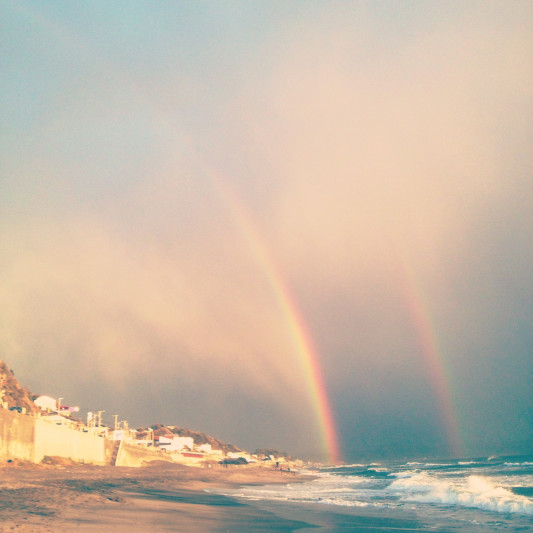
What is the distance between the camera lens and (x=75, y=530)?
12141mm

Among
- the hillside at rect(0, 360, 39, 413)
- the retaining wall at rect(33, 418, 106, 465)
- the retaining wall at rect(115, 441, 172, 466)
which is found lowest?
the retaining wall at rect(115, 441, 172, 466)

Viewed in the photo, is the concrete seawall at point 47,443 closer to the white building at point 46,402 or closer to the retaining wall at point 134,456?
the retaining wall at point 134,456

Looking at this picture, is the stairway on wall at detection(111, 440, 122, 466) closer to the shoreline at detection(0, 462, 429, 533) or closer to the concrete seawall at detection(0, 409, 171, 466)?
the concrete seawall at detection(0, 409, 171, 466)

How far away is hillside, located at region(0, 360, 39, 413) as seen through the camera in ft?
232

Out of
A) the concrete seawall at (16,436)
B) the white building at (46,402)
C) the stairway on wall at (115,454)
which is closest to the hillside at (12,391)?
the stairway on wall at (115,454)

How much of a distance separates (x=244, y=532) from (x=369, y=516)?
8202 millimetres

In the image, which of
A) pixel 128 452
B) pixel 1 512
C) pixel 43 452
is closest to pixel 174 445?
pixel 128 452

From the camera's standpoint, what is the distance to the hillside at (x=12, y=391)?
70.8 metres

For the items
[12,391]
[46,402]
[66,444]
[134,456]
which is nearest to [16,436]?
[66,444]

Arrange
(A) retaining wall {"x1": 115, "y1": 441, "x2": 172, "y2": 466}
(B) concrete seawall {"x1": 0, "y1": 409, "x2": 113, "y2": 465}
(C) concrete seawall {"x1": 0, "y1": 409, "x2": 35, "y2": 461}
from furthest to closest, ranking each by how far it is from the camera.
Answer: (A) retaining wall {"x1": 115, "y1": 441, "x2": 172, "y2": 466}, (B) concrete seawall {"x1": 0, "y1": 409, "x2": 113, "y2": 465}, (C) concrete seawall {"x1": 0, "y1": 409, "x2": 35, "y2": 461}

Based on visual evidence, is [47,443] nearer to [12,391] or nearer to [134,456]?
[12,391]

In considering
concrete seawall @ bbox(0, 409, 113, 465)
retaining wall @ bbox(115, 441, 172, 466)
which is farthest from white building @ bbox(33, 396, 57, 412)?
concrete seawall @ bbox(0, 409, 113, 465)

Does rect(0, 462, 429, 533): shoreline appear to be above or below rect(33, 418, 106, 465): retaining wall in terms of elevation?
below

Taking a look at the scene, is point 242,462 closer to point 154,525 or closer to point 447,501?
point 447,501
